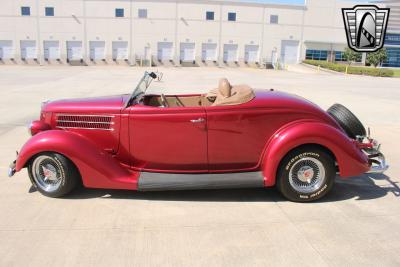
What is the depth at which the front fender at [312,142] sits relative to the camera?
4.66m

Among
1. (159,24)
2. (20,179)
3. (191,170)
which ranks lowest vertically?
(20,179)

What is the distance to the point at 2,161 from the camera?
252 inches

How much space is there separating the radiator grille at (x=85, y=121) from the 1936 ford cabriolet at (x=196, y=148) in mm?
12

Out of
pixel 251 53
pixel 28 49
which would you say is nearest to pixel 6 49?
pixel 28 49

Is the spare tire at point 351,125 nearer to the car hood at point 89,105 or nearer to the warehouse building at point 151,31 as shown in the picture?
the car hood at point 89,105

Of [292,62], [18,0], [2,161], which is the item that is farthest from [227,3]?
[2,161]

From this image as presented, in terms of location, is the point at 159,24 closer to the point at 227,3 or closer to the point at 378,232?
the point at 227,3

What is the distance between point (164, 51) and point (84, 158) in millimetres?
48438

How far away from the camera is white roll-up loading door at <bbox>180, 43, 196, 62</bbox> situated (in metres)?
52.0

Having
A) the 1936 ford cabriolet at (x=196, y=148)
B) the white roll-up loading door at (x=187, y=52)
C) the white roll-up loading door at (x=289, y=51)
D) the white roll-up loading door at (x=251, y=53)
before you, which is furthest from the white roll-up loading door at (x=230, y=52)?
the 1936 ford cabriolet at (x=196, y=148)

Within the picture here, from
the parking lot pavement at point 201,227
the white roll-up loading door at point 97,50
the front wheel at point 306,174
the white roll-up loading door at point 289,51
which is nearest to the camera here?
the parking lot pavement at point 201,227

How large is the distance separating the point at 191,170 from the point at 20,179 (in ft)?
8.22

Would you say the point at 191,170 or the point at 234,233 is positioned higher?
the point at 191,170

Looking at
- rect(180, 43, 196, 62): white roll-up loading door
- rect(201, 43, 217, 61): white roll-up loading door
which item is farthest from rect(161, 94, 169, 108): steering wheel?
rect(201, 43, 217, 61): white roll-up loading door
